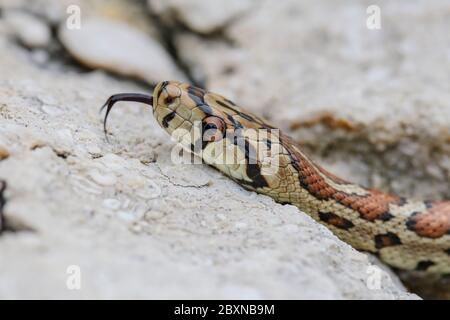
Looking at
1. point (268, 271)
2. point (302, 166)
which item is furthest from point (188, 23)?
point (268, 271)

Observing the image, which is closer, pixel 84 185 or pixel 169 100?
pixel 84 185

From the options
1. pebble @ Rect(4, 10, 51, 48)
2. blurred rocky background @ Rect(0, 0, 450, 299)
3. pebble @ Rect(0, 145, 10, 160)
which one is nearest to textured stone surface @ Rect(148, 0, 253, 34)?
blurred rocky background @ Rect(0, 0, 450, 299)

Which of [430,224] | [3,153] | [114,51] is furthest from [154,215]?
[114,51]

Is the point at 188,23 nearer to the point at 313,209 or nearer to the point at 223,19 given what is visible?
the point at 223,19

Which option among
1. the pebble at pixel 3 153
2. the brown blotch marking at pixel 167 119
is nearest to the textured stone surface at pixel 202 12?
the brown blotch marking at pixel 167 119

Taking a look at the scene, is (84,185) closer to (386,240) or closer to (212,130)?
(212,130)

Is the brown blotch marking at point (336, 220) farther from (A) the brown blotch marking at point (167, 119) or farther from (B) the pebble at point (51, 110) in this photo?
(B) the pebble at point (51, 110)
